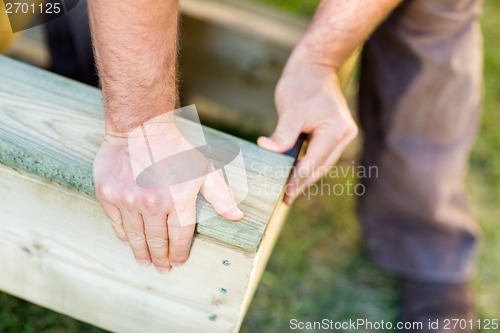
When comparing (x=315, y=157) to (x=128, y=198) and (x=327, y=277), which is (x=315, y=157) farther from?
(x=327, y=277)

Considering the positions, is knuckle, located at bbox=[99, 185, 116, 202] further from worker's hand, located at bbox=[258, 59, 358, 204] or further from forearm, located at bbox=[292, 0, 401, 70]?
forearm, located at bbox=[292, 0, 401, 70]

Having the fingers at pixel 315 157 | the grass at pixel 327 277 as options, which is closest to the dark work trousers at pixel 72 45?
the grass at pixel 327 277

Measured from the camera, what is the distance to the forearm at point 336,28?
1141 millimetres

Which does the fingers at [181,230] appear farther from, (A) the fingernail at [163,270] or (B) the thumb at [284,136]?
(B) the thumb at [284,136]

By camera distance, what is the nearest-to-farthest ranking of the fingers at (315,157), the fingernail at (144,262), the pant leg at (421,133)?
1. the fingernail at (144,262)
2. the fingers at (315,157)
3. the pant leg at (421,133)

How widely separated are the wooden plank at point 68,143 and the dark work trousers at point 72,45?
1.57 feet

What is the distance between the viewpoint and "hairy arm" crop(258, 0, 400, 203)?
1096mm

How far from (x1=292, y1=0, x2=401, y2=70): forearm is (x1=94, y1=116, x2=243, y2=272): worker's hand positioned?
347 millimetres

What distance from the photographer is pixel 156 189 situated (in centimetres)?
88

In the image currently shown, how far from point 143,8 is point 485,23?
2.04 meters

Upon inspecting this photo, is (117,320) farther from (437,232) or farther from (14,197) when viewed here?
(437,232)

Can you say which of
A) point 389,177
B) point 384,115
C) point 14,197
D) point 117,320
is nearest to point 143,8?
point 14,197

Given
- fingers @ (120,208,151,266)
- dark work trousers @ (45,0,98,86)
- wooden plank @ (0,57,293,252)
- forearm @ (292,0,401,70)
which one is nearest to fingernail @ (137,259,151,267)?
fingers @ (120,208,151,266)

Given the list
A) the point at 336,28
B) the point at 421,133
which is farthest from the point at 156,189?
the point at 421,133
